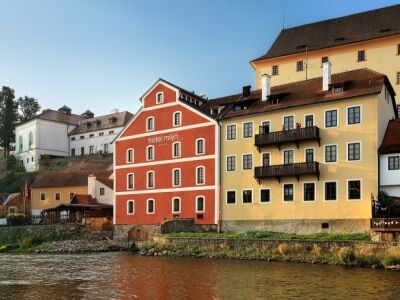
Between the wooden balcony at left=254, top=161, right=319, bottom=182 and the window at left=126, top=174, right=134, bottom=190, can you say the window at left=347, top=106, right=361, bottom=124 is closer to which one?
the wooden balcony at left=254, top=161, right=319, bottom=182

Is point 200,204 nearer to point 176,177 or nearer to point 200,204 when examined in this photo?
point 200,204

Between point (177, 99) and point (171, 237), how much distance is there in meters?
14.5

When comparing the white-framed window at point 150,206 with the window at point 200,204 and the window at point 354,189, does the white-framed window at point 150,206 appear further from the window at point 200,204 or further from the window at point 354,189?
the window at point 354,189

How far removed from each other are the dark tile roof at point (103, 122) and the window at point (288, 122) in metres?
47.4

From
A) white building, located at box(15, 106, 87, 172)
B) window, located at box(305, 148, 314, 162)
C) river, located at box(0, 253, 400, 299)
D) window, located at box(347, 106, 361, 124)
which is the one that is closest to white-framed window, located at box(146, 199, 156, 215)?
river, located at box(0, 253, 400, 299)

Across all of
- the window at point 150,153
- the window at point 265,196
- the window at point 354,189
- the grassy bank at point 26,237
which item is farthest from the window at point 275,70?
the grassy bank at point 26,237

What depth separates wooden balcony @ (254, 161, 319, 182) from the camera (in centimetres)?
4041

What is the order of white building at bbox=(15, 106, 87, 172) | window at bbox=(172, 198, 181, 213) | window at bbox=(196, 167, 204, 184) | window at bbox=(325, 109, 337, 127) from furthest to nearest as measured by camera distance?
white building at bbox=(15, 106, 87, 172), window at bbox=(172, 198, 181, 213), window at bbox=(196, 167, 204, 184), window at bbox=(325, 109, 337, 127)

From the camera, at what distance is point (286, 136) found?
41.8m

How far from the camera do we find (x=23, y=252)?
4866 cm

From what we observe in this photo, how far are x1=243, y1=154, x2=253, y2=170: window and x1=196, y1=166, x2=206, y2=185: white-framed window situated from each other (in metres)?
4.22

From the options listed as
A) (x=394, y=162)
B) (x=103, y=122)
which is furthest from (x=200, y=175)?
(x=103, y=122)

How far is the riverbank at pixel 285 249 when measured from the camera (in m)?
30.0

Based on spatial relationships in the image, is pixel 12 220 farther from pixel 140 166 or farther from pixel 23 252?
pixel 140 166
